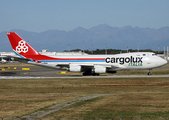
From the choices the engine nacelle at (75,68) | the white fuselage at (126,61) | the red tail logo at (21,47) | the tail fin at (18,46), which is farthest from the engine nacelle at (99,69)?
the red tail logo at (21,47)

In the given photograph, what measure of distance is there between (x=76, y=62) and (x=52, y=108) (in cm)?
3421

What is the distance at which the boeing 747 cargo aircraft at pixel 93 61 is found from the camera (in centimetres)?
5303

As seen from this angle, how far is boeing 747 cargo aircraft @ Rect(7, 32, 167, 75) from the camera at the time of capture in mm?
53031

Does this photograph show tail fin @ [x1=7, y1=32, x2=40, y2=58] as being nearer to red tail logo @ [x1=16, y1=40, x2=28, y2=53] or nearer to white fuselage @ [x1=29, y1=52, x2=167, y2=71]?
red tail logo @ [x1=16, y1=40, x2=28, y2=53]

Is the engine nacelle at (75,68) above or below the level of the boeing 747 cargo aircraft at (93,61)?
below

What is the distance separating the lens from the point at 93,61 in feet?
179

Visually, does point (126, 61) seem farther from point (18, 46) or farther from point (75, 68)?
point (18, 46)

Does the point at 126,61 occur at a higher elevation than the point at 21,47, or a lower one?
lower

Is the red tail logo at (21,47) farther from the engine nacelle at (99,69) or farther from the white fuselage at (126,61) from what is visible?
the engine nacelle at (99,69)

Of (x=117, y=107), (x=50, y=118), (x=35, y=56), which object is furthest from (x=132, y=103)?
(x=35, y=56)

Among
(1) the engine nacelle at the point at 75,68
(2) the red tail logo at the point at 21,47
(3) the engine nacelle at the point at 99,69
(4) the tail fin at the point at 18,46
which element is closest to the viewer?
(3) the engine nacelle at the point at 99,69

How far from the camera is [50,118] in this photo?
17.4 m

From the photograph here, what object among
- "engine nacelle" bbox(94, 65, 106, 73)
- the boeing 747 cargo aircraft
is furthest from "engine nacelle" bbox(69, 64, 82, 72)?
"engine nacelle" bbox(94, 65, 106, 73)

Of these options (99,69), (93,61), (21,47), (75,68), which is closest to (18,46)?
(21,47)
